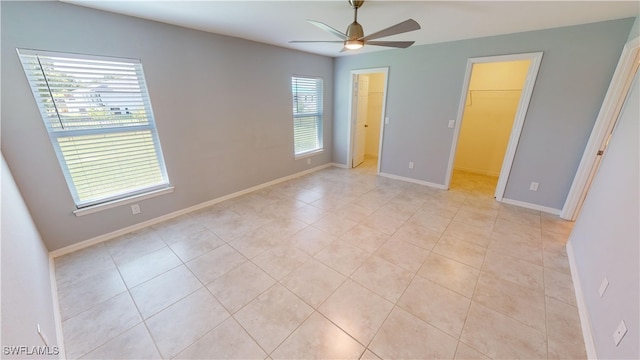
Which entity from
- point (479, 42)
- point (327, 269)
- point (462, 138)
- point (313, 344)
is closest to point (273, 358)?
point (313, 344)

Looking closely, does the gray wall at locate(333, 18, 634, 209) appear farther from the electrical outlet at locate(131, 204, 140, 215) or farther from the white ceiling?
the electrical outlet at locate(131, 204, 140, 215)

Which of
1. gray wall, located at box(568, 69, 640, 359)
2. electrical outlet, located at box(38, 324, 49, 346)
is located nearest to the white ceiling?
gray wall, located at box(568, 69, 640, 359)

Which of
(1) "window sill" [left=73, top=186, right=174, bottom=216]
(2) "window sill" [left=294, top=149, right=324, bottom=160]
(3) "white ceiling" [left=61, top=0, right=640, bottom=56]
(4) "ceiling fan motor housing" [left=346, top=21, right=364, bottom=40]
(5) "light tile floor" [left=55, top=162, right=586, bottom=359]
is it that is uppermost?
(3) "white ceiling" [left=61, top=0, right=640, bottom=56]

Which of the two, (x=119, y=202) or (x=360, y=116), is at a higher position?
(x=360, y=116)

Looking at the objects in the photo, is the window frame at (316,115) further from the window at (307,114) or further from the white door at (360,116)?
the white door at (360,116)

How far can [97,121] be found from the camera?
229 centimetres

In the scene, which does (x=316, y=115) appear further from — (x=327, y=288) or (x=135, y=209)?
(x=327, y=288)

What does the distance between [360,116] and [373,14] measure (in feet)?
9.64

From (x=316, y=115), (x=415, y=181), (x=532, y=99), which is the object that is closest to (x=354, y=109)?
(x=316, y=115)

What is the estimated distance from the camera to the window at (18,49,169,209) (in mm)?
2031

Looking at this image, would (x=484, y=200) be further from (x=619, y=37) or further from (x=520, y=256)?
(x=619, y=37)

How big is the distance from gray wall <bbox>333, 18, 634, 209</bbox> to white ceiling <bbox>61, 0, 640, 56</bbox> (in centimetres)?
23

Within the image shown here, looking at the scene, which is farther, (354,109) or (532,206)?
(354,109)

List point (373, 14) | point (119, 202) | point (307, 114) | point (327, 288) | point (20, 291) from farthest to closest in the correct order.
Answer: point (307, 114)
point (119, 202)
point (373, 14)
point (327, 288)
point (20, 291)
